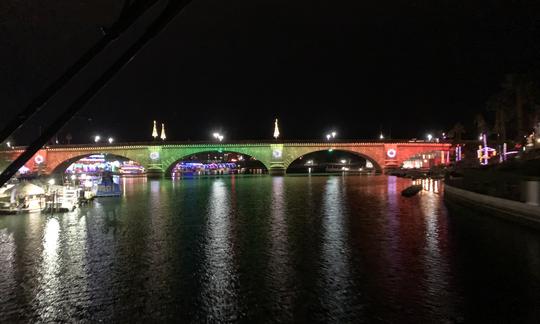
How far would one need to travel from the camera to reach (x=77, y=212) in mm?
40750

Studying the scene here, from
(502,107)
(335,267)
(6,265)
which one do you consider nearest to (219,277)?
(335,267)

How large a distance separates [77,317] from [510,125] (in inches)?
4108

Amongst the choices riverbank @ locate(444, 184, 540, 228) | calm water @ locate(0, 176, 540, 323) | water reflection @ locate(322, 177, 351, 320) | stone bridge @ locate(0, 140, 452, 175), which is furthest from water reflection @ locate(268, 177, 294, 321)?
stone bridge @ locate(0, 140, 452, 175)

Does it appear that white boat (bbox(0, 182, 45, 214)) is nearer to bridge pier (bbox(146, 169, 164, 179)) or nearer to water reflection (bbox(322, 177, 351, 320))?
water reflection (bbox(322, 177, 351, 320))

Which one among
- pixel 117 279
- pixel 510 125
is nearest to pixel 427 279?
pixel 117 279

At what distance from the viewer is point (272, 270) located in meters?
18.0

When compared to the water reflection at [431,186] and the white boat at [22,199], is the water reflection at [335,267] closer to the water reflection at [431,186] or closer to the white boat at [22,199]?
the white boat at [22,199]

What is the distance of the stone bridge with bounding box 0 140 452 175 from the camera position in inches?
4567

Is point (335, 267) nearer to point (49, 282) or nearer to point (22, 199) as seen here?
point (49, 282)

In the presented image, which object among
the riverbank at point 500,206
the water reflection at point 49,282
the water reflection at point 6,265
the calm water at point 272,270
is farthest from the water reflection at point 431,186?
the water reflection at point 6,265

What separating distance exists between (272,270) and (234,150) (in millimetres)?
100454

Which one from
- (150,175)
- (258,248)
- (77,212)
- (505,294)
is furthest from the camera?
(150,175)

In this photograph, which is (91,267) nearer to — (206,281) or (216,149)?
(206,281)

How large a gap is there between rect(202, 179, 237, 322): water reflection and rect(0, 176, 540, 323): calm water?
2.2 inches
